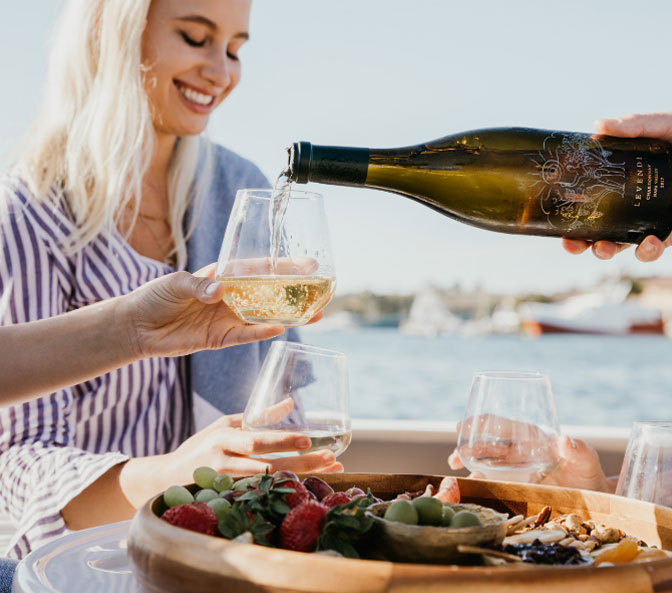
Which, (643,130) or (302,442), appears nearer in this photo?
(302,442)

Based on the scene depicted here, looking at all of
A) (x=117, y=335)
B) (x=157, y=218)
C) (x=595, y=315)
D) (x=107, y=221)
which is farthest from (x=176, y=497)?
(x=595, y=315)

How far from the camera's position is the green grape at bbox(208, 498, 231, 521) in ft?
2.47

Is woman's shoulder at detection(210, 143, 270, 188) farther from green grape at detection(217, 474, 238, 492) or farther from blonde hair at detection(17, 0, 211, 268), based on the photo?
green grape at detection(217, 474, 238, 492)

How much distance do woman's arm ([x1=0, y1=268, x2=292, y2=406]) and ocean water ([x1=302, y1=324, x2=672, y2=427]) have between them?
71.7 feet

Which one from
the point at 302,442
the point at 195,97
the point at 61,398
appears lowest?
the point at 61,398

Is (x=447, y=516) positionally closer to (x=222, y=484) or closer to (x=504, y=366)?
(x=222, y=484)

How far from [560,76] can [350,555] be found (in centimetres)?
3475

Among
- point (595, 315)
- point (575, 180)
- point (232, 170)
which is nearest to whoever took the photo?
point (575, 180)

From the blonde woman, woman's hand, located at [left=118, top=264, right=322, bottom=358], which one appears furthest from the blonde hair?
woman's hand, located at [left=118, top=264, right=322, bottom=358]

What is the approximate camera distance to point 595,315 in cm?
2992

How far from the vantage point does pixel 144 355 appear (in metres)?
1.37

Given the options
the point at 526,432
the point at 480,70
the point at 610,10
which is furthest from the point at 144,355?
the point at 610,10

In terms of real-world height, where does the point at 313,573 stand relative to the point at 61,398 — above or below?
above

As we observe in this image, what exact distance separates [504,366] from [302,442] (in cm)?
2904
